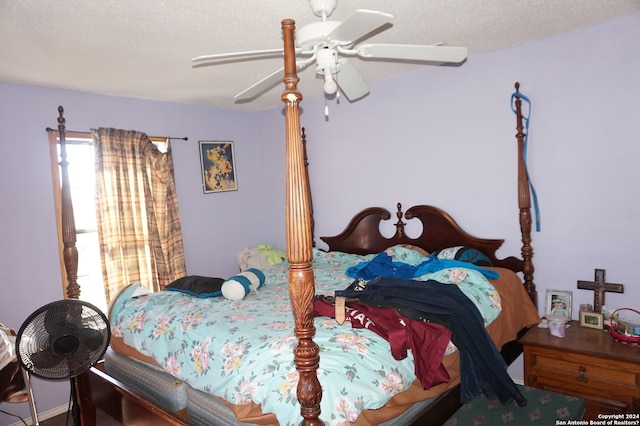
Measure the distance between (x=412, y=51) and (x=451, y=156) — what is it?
167cm

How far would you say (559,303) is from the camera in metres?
2.76

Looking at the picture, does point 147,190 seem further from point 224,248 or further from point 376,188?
point 376,188

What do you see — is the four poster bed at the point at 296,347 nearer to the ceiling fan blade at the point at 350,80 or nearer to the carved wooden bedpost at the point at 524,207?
the carved wooden bedpost at the point at 524,207

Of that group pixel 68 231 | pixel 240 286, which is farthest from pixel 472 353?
pixel 68 231

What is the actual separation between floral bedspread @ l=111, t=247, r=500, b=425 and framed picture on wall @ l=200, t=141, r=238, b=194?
6.10ft

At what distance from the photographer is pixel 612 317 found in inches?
99.0

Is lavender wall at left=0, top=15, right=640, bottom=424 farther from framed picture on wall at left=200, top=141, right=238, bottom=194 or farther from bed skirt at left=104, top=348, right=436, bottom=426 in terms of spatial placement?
bed skirt at left=104, top=348, right=436, bottom=426

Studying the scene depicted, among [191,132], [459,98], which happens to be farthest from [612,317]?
[191,132]

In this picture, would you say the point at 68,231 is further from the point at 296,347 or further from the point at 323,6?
the point at 323,6

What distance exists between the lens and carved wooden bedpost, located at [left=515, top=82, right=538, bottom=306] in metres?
2.86

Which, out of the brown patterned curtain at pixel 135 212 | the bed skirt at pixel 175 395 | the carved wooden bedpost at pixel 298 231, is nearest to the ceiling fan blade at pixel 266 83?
the carved wooden bedpost at pixel 298 231

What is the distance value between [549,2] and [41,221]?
3881 millimetres

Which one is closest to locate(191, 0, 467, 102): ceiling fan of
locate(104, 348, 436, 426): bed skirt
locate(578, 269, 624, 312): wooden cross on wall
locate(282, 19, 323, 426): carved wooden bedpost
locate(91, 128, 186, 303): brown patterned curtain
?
locate(282, 19, 323, 426): carved wooden bedpost

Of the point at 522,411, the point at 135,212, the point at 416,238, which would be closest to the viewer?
the point at 522,411
